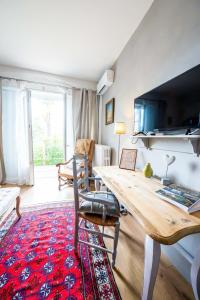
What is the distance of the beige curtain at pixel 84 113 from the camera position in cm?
338

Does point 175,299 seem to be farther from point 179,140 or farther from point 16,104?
point 16,104

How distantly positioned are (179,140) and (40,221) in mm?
1877

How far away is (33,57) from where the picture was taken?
257cm

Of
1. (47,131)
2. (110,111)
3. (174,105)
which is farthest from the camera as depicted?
(47,131)

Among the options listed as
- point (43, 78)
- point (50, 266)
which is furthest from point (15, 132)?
point (50, 266)

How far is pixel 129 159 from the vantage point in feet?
5.96

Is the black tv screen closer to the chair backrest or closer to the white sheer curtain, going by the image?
the chair backrest

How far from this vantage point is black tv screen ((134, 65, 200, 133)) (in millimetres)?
968

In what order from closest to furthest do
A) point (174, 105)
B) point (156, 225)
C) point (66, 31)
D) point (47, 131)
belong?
point (156, 225), point (174, 105), point (66, 31), point (47, 131)

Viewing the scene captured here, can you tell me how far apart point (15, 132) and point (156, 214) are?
325cm

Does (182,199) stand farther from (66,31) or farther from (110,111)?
(66,31)

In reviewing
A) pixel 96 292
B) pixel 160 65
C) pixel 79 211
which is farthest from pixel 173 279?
pixel 160 65

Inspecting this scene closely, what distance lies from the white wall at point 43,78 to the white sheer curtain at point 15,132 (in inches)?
6.7

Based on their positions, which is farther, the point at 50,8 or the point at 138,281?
the point at 50,8
